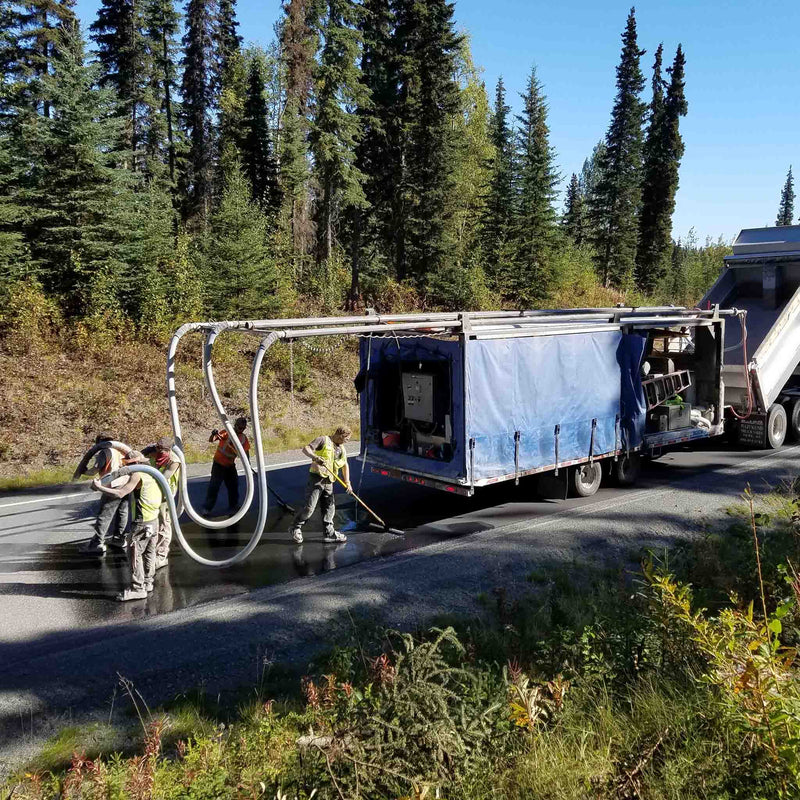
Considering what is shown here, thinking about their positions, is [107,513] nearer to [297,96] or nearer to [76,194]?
[76,194]

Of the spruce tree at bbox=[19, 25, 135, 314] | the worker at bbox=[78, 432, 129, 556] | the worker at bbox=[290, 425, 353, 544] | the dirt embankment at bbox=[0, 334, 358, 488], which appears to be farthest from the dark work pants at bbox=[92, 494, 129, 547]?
the spruce tree at bbox=[19, 25, 135, 314]

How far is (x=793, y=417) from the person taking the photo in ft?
53.5

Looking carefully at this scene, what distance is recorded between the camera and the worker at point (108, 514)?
9109 mm

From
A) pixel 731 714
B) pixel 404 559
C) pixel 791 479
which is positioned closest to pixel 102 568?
pixel 404 559

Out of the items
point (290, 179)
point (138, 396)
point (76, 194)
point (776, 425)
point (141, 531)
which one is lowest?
point (141, 531)

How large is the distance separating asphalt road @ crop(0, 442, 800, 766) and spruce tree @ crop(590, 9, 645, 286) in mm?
34520

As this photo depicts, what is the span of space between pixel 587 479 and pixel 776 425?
6.49 meters

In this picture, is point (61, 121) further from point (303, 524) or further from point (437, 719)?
point (437, 719)

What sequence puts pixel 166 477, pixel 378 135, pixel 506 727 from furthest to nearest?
pixel 378 135
pixel 166 477
pixel 506 727

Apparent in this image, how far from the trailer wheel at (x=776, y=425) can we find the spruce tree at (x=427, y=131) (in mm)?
15403

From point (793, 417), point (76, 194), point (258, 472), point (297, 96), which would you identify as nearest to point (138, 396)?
point (76, 194)

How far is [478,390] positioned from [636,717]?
6.00 metres

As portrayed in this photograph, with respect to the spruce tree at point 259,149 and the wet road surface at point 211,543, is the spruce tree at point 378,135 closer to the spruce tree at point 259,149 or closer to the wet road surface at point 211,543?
the spruce tree at point 259,149

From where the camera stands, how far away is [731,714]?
11.1ft
